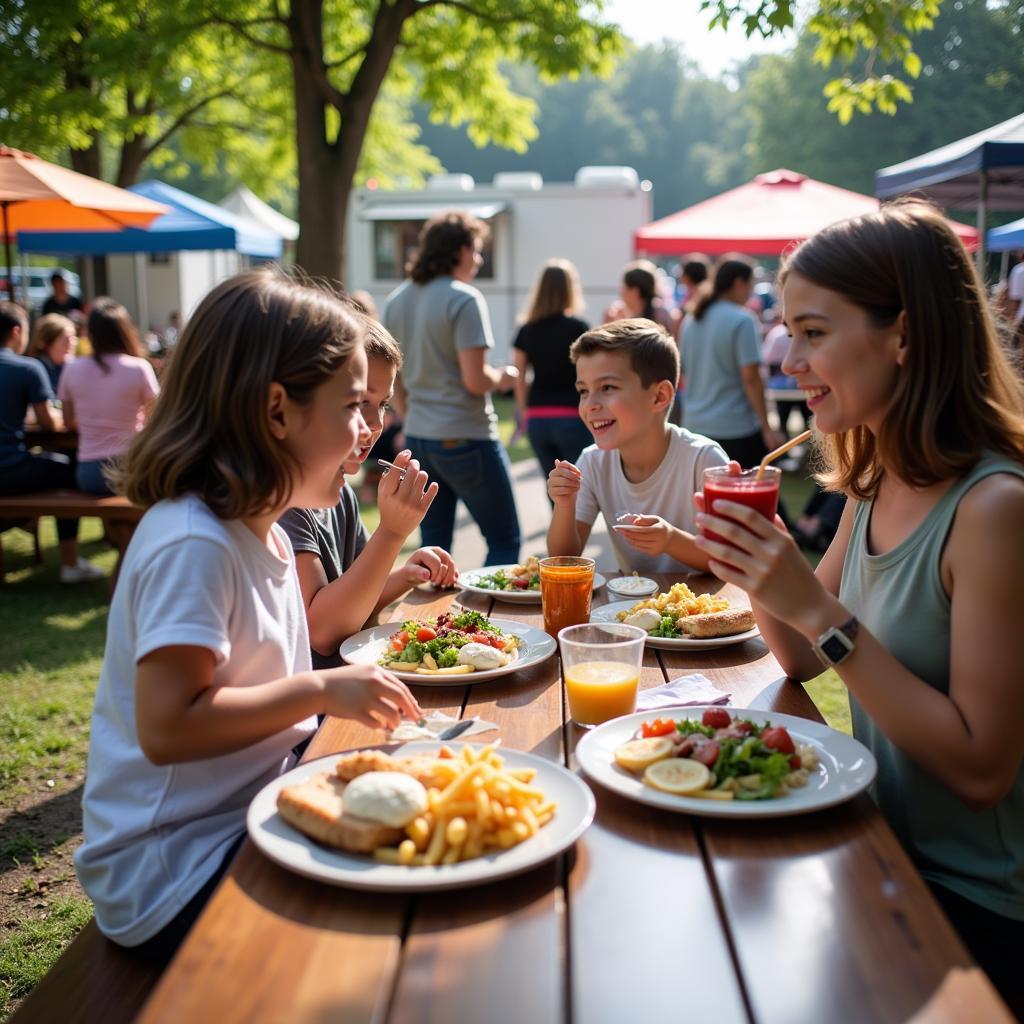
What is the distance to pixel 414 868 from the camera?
1.49 meters

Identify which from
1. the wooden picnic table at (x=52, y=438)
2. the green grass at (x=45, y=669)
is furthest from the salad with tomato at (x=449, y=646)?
the wooden picnic table at (x=52, y=438)

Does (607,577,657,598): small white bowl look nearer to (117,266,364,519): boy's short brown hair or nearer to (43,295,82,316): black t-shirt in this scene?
(117,266,364,519): boy's short brown hair

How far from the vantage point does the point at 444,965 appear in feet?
4.24

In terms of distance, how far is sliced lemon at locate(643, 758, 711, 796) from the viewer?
1.70 m

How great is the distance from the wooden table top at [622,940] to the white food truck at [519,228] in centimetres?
1797

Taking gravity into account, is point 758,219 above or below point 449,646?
above

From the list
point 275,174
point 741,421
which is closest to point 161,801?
point 741,421

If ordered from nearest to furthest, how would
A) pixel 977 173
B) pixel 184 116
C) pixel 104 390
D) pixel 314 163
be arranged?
pixel 104 390
pixel 977 173
pixel 314 163
pixel 184 116

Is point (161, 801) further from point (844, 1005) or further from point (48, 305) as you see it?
point (48, 305)

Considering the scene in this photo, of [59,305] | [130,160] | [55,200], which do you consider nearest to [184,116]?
[130,160]

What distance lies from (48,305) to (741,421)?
1092 cm

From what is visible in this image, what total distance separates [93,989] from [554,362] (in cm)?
556

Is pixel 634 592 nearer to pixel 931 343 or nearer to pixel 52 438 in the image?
pixel 931 343

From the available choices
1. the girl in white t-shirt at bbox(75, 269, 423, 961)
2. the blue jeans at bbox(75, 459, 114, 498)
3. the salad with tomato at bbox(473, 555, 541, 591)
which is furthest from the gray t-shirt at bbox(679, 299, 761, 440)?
the girl in white t-shirt at bbox(75, 269, 423, 961)
